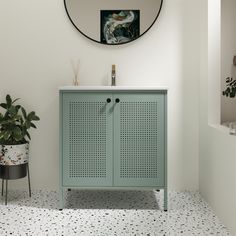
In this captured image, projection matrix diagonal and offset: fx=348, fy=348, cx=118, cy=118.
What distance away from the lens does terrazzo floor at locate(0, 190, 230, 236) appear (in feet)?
7.78

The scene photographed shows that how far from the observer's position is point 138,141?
2727mm

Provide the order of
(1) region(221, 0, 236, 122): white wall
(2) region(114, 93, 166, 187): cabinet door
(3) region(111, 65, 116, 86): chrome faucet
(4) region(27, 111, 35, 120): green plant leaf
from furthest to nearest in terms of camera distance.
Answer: (1) region(221, 0, 236, 122): white wall, (3) region(111, 65, 116, 86): chrome faucet, (4) region(27, 111, 35, 120): green plant leaf, (2) region(114, 93, 166, 187): cabinet door

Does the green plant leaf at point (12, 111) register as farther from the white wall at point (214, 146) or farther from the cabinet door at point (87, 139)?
the white wall at point (214, 146)

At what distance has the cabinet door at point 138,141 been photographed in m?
2.71

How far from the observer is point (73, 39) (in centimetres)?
320

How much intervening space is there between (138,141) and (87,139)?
0.40 metres

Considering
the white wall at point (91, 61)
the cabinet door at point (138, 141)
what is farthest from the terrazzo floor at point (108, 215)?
the white wall at point (91, 61)

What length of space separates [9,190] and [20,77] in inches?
42.2

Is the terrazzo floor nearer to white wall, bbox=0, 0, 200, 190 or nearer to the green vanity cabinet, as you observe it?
the green vanity cabinet

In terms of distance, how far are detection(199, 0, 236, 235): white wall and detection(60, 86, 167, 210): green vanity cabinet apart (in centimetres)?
39

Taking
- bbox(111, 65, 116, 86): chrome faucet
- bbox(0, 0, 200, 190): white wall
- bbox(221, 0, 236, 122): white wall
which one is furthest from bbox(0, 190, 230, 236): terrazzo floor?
bbox(221, 0, 236, 122): white wall

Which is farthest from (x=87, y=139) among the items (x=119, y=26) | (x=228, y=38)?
(x=228, y=38)

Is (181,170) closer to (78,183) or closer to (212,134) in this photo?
(212,134)

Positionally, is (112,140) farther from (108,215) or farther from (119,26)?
(119,26)
